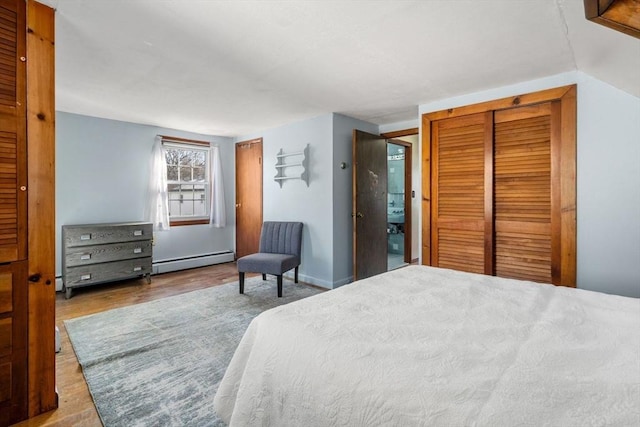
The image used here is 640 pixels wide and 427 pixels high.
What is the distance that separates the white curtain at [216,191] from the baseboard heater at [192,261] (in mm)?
554

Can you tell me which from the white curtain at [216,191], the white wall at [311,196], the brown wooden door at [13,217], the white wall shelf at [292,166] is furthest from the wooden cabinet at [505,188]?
the white curtain at [216,191]

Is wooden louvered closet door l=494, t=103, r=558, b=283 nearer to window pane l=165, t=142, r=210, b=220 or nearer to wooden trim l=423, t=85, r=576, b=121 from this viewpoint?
wooden trim l=423, t=85, r=576, b=121

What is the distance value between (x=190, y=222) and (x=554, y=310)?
5068 mm

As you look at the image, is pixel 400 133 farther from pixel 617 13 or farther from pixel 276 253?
pixel 617 13

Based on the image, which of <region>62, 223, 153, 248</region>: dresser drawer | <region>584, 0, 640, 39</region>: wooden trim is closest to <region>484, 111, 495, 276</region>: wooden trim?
<region>584, 0, 640, 39</region>: wooden trim

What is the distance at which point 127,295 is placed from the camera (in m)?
3.86

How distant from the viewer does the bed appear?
780 mm

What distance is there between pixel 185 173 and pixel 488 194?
178 inches

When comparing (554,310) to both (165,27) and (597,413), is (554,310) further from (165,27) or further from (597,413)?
(165,27)

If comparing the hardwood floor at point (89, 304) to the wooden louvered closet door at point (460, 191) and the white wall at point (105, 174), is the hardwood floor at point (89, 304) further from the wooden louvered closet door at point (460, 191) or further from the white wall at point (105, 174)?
the wooden louvered closet door at point (460, 191)

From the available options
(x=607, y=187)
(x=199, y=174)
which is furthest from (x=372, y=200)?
(x=199, y=174)

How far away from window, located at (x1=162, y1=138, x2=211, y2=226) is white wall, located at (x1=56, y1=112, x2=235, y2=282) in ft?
0.58

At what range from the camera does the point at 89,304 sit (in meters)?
3.53

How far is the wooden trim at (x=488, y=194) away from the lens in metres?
3.13
